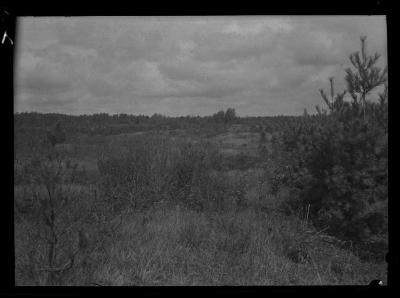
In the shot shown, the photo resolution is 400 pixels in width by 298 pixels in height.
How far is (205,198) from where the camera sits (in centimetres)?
551

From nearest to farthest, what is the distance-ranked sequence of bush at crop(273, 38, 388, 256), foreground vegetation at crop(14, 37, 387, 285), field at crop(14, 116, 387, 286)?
field at crop(14, 116, 387, 286), foreground vegetation at crop(14, 37, 387, 285), bush at crop(273, 38, 388, 256)

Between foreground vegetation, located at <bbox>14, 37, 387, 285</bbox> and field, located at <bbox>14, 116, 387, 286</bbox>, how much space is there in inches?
0.6

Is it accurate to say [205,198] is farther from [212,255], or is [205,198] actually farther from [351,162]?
→ [351,162]

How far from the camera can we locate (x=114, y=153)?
5.63 metres

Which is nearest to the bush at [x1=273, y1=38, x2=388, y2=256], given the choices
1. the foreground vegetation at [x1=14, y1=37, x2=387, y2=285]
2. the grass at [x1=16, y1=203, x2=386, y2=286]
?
the foreground vegetation at [x1=14, y1=37, x2=387, y2=285]

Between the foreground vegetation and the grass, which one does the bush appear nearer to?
the foreground vegetation

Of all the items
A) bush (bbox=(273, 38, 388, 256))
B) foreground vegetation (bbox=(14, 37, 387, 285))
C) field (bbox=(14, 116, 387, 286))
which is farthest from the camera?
bush (bbox=(273, 38, 388, 256))

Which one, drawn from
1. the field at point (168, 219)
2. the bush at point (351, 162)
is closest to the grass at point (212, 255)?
the field at point (168, 219)

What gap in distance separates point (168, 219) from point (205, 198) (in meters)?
0.75

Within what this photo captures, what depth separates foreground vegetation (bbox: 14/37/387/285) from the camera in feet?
12.0

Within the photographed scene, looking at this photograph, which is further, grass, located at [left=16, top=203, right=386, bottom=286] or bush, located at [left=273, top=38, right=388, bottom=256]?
bush, located at [left=273, top=38, right=388, bottom=256]

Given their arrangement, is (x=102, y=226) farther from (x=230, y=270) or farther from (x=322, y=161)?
(x=322, y=161)
